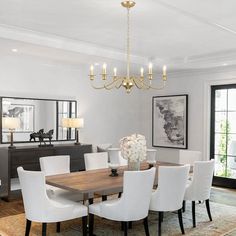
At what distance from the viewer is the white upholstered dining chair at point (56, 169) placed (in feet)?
13.5

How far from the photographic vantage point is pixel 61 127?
635cm

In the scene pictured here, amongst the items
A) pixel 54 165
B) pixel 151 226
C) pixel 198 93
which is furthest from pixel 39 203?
pixel 198 93

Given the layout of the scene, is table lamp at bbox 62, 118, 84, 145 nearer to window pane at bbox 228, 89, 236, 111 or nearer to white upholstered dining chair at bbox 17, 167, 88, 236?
white upholstered dining chair at bbox 17, 167, 88, 236

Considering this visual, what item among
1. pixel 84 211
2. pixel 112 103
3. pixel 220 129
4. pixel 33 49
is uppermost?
pixel 33 49

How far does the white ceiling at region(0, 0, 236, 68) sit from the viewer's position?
344cm

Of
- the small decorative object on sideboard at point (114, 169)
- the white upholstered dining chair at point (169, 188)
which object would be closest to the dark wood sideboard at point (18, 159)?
the small decorative object on sideboard at point (114, 169)

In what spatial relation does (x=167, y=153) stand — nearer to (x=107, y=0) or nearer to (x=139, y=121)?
(x=139, y=121)

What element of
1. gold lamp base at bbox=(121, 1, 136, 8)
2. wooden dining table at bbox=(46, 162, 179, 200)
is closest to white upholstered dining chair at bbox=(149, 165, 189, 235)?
wooden dining table at bbox=(46, 162, 179, 200)

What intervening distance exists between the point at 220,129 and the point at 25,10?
184 inches

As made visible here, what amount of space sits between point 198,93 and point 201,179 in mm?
3151

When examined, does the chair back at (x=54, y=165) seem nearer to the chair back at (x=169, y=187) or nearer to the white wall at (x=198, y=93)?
the chair back at (x=169, y=187)

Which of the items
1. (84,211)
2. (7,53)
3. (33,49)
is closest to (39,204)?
(84,211)

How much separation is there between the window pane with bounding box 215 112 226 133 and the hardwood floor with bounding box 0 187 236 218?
4.02 feet

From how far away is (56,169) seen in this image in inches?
177
